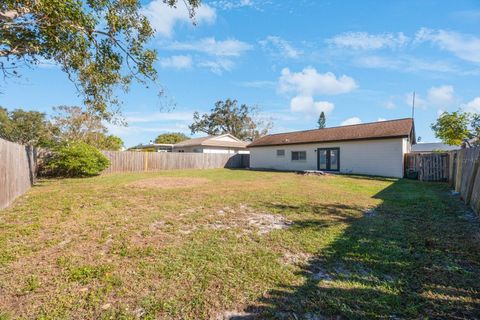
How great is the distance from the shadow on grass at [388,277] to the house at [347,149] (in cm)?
1238

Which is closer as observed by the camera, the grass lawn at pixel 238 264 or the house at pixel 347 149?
the grass lawn at pixel 238 264

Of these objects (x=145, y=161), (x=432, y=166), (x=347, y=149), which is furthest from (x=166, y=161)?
(x=432, y=166)

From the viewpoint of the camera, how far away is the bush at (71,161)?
14.1 m

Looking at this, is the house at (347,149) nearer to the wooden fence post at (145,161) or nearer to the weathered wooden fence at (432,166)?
the weathered wooden fence at (432,166)

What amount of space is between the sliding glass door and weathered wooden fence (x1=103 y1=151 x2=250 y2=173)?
1010cm

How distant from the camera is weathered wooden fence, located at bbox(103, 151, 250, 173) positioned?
60.7 ft

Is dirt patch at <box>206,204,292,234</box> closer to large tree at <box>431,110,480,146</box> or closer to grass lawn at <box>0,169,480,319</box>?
grass lawn at <box>0,169,480,319</box>

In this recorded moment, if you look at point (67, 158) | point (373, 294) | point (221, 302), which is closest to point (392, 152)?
point (373, 294)

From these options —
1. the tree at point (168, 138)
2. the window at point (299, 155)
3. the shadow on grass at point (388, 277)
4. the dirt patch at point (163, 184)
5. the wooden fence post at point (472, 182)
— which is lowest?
the shadow on grass at point (388, 277)

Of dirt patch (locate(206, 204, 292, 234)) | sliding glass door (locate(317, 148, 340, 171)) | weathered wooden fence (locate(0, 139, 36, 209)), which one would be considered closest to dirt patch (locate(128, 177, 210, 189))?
weathered wooden fence (locate(0, 139, 36, 209))

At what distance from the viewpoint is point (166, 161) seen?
72.8 ft

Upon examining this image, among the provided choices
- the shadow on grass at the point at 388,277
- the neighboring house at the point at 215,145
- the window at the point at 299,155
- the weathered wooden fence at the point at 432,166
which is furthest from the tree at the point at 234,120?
the shadow on grass at the point at 388,277

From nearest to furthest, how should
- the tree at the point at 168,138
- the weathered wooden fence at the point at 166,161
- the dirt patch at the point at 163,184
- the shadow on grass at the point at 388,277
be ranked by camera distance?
the shadow on grass at the point at 388,277
the dirt patch at the point at 163,184
the weathered wooden fence at the point at 166,161
the tree at the point at 168,138

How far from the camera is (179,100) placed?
9.32m
